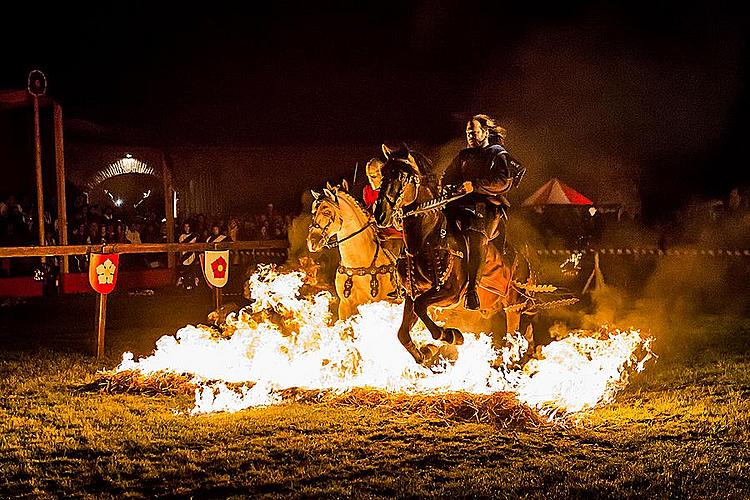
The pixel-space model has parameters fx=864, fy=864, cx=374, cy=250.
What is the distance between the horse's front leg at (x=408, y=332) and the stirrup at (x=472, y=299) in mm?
502

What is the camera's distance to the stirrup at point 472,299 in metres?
7.84

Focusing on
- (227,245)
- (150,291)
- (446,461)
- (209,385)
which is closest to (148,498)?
(446,461)

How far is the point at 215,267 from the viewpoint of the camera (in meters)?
11.6

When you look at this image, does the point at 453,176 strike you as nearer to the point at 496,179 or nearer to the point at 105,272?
the point at 496,179

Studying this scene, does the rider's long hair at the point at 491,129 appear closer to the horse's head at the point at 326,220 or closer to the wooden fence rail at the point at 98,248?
the horse's head at the point at 326,220

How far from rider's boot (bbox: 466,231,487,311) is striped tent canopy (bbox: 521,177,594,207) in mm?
13182

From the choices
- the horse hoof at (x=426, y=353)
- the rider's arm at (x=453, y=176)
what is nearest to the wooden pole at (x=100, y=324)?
the horse hoof at (x=426, y=353)

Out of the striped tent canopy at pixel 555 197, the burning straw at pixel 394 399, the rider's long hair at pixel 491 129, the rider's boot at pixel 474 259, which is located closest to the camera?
the burning straw at pixel 394 399

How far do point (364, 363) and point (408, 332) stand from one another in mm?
807

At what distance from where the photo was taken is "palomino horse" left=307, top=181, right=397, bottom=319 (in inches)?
358

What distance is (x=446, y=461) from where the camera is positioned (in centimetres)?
623

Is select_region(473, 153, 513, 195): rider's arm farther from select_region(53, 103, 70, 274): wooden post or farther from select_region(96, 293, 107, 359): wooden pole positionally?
select_region(53, 103, 70, 274): wooden post

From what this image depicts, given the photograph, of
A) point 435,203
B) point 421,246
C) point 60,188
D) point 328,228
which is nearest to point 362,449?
point 421,246

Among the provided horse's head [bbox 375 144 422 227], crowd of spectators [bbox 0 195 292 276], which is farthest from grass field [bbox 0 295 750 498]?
crowd of spectators [bbox 0 195 292 276]
